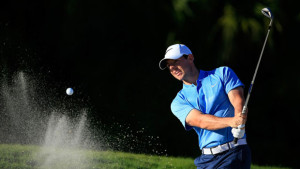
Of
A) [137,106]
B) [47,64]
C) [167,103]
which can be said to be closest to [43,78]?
[47,64]

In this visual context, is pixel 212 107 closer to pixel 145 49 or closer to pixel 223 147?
pixel 223 147

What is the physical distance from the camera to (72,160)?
564 centimetres

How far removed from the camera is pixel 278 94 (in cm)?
963

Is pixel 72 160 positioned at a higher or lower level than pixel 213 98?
lower

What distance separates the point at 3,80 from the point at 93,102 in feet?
5.95

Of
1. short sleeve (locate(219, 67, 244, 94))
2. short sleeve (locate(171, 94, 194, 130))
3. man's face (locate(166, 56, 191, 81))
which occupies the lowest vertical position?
short sleeve (locate(171, 94, 194, 130))

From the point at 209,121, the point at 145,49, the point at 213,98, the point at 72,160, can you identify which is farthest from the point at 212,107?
the point at 145,49

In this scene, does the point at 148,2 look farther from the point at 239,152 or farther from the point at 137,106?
the point at 239,152

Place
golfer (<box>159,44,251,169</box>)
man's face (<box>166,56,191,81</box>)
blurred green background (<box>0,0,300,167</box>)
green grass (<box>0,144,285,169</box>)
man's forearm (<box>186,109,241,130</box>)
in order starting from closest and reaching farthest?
man's forearm (<box>186,109,241,130</box>), golfer (<box>159,44,251,169</box>), man's face (<box>166,56,191,81</box>), green grass (<box>0,144,285,169</box>), blurred green background (<box>0,0,300,167</box>)

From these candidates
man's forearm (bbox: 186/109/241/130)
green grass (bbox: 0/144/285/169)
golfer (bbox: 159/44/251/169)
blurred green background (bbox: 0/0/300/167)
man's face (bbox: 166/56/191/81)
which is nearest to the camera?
man's forearm (bbox: 186/109/241/130)

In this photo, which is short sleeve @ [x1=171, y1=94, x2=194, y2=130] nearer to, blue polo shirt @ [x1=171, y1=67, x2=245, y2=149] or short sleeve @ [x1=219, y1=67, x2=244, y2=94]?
blue polo shirt @ [x1=171, y1=67, x2=245, y2=149]

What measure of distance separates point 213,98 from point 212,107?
0.07m

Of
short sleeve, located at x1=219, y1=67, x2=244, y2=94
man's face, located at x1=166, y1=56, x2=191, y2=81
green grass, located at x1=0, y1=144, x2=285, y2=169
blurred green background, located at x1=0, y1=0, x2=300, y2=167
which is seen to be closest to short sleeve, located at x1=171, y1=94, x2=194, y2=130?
man's face, located at x1=166, y1=56, x2=191, y2=81

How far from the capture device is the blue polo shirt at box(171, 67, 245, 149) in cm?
302
